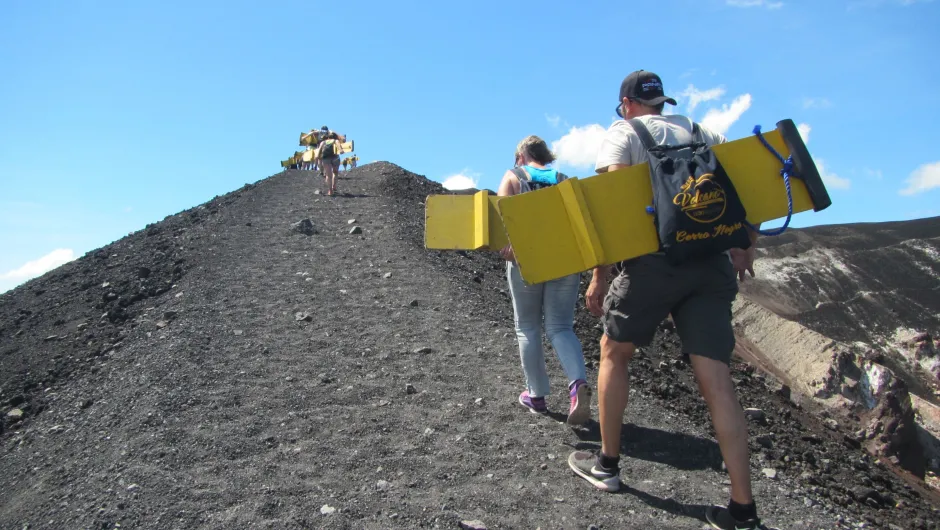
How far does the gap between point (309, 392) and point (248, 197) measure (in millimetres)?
9378

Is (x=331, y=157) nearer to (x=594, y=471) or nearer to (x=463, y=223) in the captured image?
(x=463, y=223)

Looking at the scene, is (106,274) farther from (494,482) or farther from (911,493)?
(911,493)

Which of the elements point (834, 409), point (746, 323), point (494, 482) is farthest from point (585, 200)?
point (746, 323)

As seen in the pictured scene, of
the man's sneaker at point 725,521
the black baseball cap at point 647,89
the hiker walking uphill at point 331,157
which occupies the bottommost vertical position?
the man's sneaker at point 725,521

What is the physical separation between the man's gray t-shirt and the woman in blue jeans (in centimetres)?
84

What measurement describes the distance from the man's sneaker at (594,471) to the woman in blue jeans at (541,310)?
0.49 meters

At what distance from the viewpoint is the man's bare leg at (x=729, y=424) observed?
9.48 ft

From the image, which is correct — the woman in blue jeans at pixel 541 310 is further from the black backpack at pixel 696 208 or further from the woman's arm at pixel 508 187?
the black backpack at pixel 696 208

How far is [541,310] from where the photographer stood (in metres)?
4.48

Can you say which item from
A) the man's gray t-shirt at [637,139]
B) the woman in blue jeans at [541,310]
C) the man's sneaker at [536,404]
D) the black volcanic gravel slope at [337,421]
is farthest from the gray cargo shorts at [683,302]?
the man's sneaker at [536,404]

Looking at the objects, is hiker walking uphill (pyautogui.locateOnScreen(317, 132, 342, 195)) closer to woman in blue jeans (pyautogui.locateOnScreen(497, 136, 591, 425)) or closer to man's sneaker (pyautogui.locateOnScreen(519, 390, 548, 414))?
woman in blue jeans (pyautogui.locateOnScreen(497, 136, 591, 425))

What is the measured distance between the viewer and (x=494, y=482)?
141 inches

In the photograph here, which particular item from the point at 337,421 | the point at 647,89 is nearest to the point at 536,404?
the point at 337,421

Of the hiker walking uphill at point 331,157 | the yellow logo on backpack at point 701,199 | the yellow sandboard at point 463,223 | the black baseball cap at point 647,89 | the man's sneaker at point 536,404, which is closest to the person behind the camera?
the yellow logo on backpack at point 701,199
